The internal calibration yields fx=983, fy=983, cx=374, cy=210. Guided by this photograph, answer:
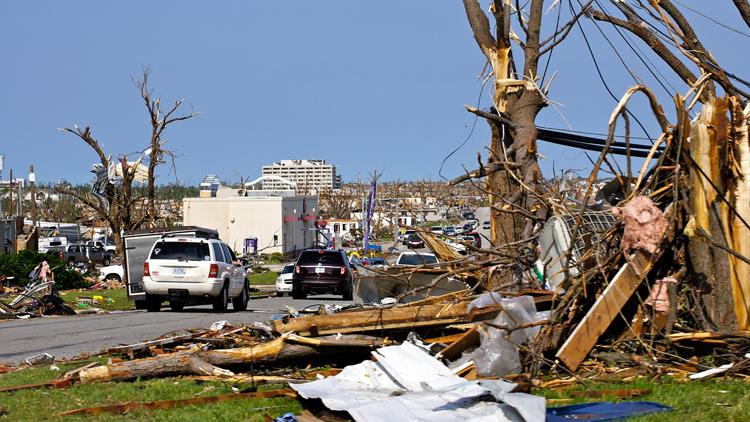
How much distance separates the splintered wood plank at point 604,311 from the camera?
976 cm

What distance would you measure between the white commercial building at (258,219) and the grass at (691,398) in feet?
226

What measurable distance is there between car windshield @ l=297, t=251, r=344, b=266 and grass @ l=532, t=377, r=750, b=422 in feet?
79.9

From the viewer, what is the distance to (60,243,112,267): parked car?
70.6 m

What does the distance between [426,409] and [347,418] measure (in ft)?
1.96

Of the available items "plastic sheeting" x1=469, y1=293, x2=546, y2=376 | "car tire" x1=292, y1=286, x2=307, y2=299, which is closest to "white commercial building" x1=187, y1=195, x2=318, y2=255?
"car tire" x1=292, y1=286, x2=307, y2=299

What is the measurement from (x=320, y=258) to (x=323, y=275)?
697mm

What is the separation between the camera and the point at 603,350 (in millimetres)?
10125

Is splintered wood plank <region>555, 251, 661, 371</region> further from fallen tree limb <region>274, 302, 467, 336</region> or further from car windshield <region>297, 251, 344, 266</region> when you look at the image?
car windshield <region>297, 251, 344, 266</region>

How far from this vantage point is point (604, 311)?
32.9 feet

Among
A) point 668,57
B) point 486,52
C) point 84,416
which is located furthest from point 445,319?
point 668,57

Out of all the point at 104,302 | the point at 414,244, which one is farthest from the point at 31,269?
the point at 414,244

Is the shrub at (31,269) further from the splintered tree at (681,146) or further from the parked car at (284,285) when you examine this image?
the splintered tree at (681,146)

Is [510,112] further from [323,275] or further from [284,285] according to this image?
[284,285]

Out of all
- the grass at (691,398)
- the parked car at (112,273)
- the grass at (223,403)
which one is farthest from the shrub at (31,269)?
the grass at (691,398)
